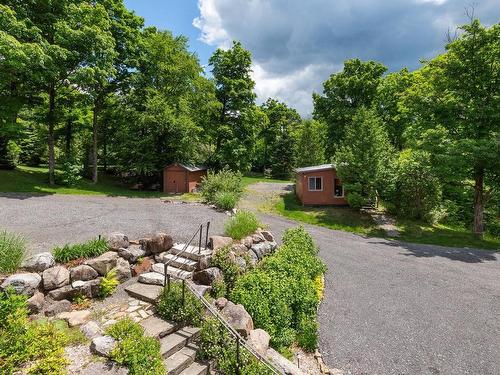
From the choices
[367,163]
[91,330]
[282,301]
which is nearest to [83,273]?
[91,330]

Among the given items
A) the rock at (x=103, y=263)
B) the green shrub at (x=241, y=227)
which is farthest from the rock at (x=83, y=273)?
the green shrub at (x=241, y=227)

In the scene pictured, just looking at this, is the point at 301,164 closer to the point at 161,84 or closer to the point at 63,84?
the point at 161,84

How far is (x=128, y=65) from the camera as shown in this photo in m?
26.1

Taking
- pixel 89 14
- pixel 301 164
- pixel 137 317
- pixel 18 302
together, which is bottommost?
pixel 137 317

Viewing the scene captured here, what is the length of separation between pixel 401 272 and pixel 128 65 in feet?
86.5

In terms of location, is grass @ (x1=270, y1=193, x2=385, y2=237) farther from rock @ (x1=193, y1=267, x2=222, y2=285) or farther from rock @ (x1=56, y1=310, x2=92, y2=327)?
rock @ (x1=56, y1=310, x2=92, y2=327)

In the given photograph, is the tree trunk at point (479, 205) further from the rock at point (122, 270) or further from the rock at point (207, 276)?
the rock at point (122, 270)

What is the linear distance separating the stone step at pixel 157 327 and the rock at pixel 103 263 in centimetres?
191

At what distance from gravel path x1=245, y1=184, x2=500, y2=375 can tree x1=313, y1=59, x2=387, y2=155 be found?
2391cm

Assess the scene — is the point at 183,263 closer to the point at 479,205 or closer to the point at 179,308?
the point at 179,308

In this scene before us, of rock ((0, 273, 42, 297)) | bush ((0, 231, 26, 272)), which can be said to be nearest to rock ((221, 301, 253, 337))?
rock ((0, 273, 42, 297))

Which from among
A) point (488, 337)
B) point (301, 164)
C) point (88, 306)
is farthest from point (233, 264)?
point (301, 164)

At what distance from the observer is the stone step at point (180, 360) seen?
5165 mm

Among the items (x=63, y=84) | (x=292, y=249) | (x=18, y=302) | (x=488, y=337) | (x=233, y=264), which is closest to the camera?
(x=18, y=302)
